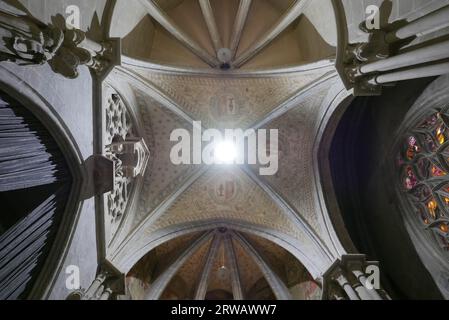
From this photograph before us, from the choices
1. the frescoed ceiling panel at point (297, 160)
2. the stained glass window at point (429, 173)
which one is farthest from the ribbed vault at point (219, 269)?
the stained glass window at point (429, 173)

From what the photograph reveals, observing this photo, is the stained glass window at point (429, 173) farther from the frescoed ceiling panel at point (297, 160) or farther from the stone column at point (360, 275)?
the frescoed ceiling panel at point (297, 160)

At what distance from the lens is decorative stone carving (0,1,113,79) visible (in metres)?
3.18

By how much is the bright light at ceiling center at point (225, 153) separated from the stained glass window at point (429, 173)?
3.65 metres

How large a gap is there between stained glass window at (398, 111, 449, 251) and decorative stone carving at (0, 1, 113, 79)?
5.71 meters

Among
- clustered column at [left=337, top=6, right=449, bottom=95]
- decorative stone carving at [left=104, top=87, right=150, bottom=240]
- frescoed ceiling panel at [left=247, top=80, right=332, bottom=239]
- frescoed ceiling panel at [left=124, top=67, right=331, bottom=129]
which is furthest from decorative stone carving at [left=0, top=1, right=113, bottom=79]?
frescoed ceiling panel at [left=247, top=80, right=332, bottom=239]

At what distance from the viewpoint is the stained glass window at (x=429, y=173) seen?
5.25 meters

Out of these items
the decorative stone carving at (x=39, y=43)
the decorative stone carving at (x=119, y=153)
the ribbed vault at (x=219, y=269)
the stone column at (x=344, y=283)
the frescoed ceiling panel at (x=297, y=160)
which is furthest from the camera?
the ribbed vault at (x=219, y=269)

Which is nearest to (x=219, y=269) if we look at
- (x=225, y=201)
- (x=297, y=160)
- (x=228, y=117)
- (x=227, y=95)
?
(x=225, y=201)

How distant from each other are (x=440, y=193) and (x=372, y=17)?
3.27 m

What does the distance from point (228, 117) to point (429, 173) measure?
4.31 meters

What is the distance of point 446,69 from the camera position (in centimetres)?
354

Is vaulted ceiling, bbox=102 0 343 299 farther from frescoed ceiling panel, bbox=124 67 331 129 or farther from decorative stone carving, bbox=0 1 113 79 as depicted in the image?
decorative stone carving, bbox=0 1 113 79

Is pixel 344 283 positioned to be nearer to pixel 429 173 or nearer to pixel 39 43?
pixel 429 173
